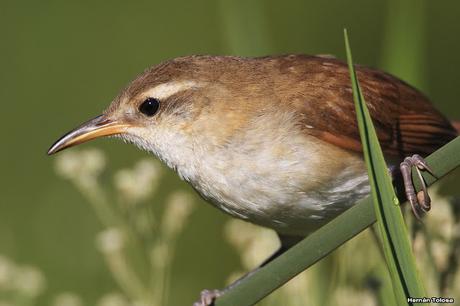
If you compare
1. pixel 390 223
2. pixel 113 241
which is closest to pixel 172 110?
pixel 113 241

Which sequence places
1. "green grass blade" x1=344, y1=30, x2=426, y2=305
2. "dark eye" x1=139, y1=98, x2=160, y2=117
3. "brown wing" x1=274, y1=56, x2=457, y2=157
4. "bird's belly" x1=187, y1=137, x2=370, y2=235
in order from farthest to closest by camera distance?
"dark eye" x1=139, y1=98, x2=160, y2=117 < "brown wing" x1=274, y1=56, x2=457, y2=157 < "bird's belly" x1=187, y1=137, x2=370, y2=235 < "green grass blade" x1=344, y1=30, x2=426, y2=305

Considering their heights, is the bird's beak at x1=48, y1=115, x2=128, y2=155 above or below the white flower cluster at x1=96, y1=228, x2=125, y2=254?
above

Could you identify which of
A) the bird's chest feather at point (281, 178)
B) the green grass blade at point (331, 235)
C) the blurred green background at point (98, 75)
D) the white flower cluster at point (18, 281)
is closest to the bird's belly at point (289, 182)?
the bird's chest feather at point (281, 178)

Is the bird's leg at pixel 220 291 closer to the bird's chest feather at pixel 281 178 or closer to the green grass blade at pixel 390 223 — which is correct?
the bird's chest feather at pixel 281 178

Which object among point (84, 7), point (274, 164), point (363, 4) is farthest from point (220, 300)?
point (84, 7)

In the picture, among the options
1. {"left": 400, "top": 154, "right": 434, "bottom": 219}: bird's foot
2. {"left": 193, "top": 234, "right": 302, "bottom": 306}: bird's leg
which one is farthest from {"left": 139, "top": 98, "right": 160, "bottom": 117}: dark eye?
{"left": 400, "top": 154, "right": 434, "bottom": 219}: bird's foot

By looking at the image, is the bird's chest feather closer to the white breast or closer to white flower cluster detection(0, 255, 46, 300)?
the white breast
